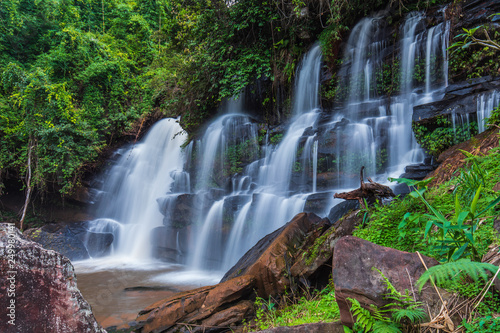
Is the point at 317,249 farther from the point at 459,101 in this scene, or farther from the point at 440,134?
the point at 459,101

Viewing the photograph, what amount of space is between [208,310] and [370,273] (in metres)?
2.75

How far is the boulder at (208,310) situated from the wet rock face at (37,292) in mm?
1892

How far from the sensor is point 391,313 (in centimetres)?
178

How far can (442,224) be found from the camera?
1889 millimetres

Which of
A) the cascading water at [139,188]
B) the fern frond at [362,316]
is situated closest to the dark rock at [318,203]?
the fern frond at [362,316]

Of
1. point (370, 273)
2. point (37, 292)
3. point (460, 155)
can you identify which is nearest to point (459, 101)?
point (460, 155)

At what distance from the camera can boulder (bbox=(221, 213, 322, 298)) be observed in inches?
163

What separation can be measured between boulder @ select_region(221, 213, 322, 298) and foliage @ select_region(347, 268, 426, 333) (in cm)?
232

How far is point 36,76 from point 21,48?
5.55 meters

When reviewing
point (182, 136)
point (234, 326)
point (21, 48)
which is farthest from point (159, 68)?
point (234, 326)

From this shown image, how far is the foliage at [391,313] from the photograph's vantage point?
1690 millimetres

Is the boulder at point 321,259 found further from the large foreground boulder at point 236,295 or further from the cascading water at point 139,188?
the cascading water at point 139,188

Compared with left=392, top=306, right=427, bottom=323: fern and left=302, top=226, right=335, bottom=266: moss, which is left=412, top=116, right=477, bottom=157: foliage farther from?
left=392, top=306, right=427, bottom=323: fern

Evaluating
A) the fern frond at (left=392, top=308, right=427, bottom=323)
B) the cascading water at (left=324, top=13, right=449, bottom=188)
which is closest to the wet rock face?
the fern frond at (left=392, top=308, right=427, bottom=323)
